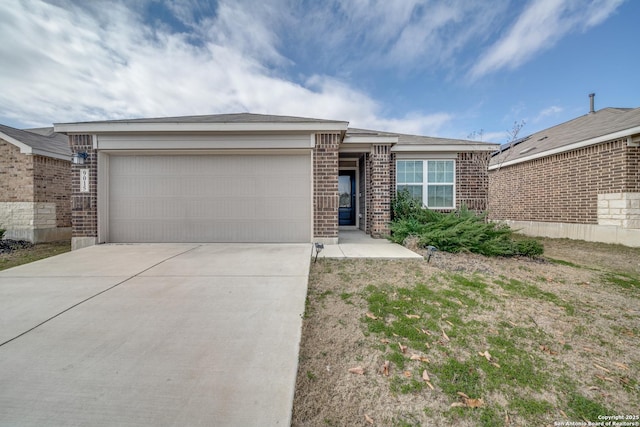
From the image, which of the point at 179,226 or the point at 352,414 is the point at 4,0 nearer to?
the point at 179,226

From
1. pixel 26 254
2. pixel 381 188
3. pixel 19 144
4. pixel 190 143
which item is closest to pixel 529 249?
pixel 381 188

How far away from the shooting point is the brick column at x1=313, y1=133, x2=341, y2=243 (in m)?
6.20

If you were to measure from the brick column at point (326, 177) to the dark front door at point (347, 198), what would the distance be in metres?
3.79

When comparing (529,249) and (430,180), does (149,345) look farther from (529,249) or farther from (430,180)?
(430,180)

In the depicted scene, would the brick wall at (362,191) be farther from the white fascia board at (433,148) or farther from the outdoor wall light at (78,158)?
the outdoor wall light at (78,158)

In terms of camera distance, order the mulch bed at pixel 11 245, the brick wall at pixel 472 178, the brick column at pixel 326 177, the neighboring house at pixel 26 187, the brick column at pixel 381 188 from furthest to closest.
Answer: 1. the brick wall at pixel 472 178
2. the neighboring house at pixel 26 187
3. the brick column at pixel 381 188
4. the mulch bed at pixel 11 245
5. the brick column at pixel 326 177

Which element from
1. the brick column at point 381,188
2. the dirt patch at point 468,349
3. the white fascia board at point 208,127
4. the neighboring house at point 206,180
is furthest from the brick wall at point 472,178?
the white fascia board at point 208,127

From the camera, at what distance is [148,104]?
13.5 meters

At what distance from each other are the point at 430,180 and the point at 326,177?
4336 millimetres

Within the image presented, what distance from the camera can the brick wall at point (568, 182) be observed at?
712 cm

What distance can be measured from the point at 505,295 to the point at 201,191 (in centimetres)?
672

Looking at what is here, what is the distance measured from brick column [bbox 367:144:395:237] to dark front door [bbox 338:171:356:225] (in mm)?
2446

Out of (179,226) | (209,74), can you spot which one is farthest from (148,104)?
(179,226)

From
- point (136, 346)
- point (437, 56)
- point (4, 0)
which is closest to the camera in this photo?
point (136, 346)
